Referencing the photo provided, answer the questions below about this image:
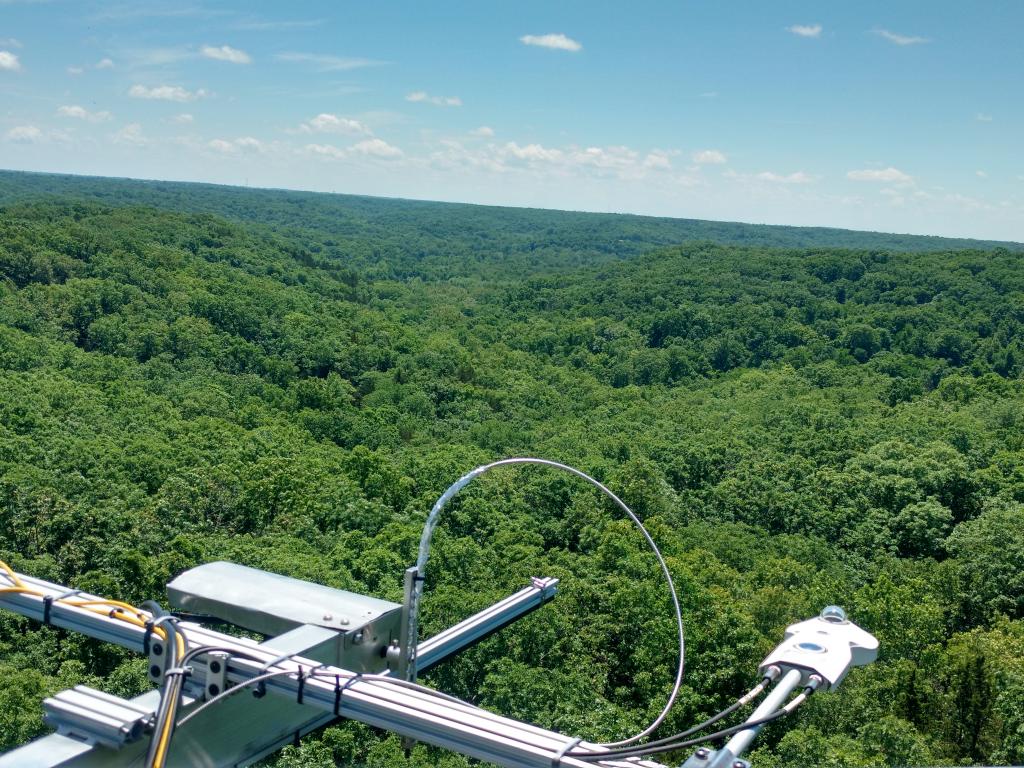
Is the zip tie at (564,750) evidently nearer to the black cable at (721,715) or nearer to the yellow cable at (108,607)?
the black cable at (721,715)

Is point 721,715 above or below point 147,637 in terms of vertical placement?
above

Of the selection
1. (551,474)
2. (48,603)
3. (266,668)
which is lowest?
(551,474)

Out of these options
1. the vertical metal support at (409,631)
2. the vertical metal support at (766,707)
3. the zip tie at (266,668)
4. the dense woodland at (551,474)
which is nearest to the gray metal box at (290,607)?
the vertical metal support at (409,631)

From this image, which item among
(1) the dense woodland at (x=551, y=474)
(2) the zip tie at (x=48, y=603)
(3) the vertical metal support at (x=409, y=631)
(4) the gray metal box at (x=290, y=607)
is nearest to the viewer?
(3) the vertical metal support at (x=409, y=631)

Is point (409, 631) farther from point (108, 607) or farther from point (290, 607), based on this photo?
point (108, 607)

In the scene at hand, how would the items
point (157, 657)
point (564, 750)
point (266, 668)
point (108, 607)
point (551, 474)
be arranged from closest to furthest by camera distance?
point (564, 750) → point (266, 668) → point (157, 657) → point (108, 607) → point (551, 474)

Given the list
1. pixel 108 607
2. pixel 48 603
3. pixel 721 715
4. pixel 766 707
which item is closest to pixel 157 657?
pixel 108 607

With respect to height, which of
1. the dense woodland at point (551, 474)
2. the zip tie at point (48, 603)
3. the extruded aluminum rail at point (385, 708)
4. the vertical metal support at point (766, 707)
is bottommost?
the dense woodland at point (551, 474)
